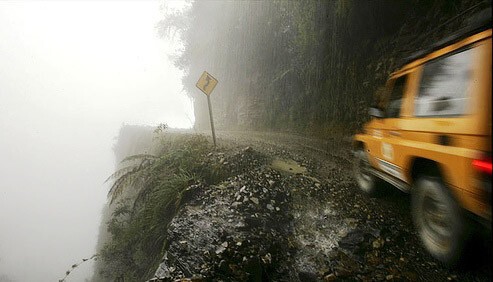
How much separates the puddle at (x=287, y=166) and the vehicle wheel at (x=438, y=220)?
3.24m

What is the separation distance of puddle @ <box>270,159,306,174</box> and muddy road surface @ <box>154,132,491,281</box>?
0.88 ft

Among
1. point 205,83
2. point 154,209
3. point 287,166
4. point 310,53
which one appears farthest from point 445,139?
point 310,53

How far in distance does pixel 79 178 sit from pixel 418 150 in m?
131

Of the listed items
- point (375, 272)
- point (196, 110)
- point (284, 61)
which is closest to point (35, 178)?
point (196, 110)

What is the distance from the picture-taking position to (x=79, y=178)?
379ft

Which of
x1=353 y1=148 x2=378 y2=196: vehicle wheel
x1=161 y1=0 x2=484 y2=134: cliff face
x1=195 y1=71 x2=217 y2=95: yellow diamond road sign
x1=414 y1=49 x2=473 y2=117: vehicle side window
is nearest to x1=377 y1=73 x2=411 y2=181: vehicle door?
x1=414 y1=49 x2=473 y2=117: vehicle side window

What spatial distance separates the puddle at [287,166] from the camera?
682cm

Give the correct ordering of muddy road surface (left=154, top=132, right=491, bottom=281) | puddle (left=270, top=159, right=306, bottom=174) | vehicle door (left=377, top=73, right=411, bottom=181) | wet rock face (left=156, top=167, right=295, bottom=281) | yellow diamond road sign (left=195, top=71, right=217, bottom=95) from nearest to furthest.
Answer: muddy road surface (left=154, top=132, right=491, bottom=281) < wet rock face (left=156, top=167, right=295, bottom=281) < vehicle door (left=377, top=73, right=411, bottom=181) < puddle (left=270, top=159, right=306, bottom=174) < yellow diamond road sign (left=195, top=71, right=217, bottom=95)

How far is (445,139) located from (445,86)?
58 cm

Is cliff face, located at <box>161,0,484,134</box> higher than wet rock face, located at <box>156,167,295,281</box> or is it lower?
higher

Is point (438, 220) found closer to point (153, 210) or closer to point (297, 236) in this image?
point (297, 236)

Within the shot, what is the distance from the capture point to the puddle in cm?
682

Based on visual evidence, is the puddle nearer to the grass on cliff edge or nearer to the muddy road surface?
the muddy road surface

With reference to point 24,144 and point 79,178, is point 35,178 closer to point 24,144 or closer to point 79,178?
point 79,178
